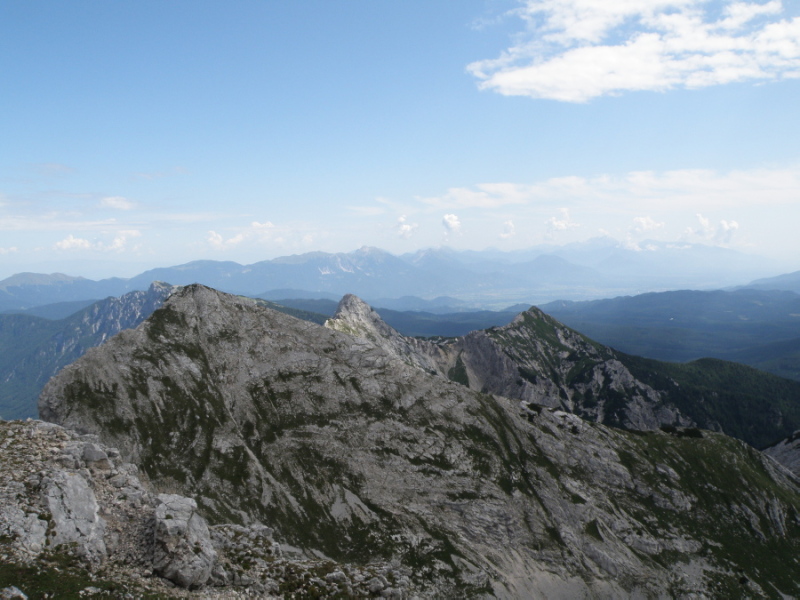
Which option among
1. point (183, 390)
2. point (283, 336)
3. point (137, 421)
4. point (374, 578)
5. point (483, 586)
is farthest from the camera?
point (283, 336)

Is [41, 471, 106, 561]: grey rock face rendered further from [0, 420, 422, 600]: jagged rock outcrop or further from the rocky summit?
the rocky summit

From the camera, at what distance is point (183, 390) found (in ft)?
344

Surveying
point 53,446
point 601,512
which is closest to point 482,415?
point 601,512

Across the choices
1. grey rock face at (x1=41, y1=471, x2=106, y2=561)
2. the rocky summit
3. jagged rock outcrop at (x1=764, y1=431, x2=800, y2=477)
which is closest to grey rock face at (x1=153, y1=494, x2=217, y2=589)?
grey rock face at (x1=41, y1=471, x2=106, y2=561)

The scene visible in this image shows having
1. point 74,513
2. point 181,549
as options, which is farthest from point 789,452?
point 74,513

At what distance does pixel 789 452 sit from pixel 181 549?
215016 mm

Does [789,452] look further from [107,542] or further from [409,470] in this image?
[107,542]

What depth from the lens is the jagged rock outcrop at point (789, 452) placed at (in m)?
156

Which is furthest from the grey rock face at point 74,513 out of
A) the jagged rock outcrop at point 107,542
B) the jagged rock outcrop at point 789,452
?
the jagged rock outcrop at point 789,452

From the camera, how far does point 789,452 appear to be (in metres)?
162

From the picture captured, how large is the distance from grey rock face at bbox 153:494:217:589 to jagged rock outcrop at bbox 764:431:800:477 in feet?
650

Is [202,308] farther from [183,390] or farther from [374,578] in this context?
[374,578]

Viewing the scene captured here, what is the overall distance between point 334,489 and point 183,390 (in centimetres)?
4518

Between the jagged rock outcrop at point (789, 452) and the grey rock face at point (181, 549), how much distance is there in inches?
7805
